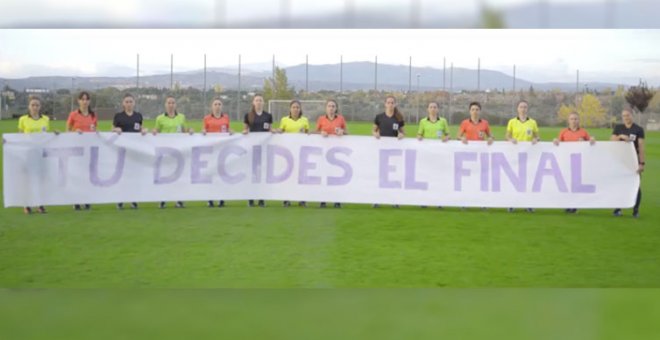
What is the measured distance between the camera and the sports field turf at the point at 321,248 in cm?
590

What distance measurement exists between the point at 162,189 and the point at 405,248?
7.65 ft

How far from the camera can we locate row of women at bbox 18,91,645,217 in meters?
7.43

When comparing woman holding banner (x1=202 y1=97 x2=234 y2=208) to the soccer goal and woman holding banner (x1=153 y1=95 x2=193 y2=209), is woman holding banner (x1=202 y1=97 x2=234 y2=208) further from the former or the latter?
the soccer goal

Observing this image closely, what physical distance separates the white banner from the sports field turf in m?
Answer: 0.20

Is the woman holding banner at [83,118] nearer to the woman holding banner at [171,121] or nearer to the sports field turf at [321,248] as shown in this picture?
the sports field turf at [321,248]

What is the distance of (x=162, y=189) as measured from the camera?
7.18 m

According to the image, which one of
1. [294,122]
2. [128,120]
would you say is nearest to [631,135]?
[294,122]

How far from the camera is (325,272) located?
6.04m

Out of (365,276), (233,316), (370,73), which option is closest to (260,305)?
(233,316)

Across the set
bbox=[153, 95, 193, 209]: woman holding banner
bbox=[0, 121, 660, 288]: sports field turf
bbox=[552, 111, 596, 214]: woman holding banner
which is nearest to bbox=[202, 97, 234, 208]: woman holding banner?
bbox=[153, 95, 193, 209]: woman holding banner

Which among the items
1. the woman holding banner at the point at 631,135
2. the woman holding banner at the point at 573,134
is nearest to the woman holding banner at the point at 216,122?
the woman holding banner at the point at 573,134

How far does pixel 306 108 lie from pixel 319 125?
30.2ft

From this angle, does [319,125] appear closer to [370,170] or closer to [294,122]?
[294,122]

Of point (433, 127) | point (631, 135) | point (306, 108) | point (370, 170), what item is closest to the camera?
point (370, 170)
